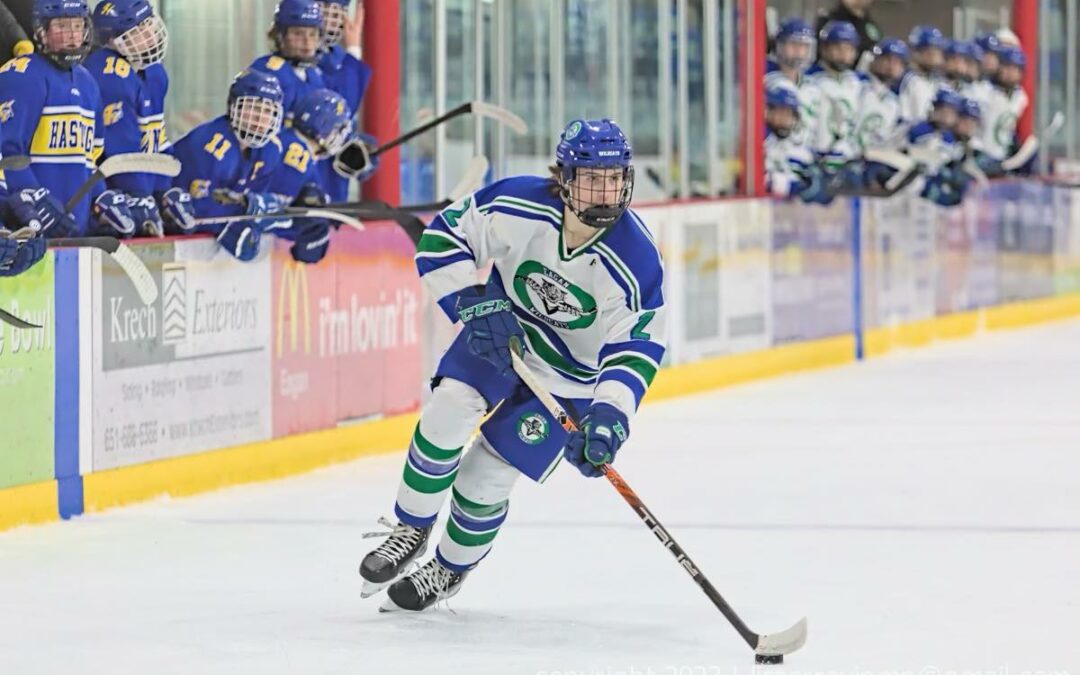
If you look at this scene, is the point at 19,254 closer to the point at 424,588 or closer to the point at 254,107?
the point at 254,107

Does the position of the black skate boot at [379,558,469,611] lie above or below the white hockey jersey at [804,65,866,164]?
below

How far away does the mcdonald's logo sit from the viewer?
7.19 metres

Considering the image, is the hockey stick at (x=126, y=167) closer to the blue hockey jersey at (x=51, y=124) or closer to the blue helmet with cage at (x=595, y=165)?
the blue hockey jersey at (x=51, y=124)

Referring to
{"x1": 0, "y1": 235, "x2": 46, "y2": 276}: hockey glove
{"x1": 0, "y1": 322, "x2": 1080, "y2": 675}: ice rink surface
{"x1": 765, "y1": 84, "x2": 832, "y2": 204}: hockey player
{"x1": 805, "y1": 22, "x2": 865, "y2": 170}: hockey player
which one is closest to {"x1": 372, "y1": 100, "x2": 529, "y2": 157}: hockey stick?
{"x1": 0, "y1": 322, "x2": 1080, "y2": 675}: ice rink surface

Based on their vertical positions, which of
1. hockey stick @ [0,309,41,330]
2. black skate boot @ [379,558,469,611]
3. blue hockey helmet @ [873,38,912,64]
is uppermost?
blue hockey helmet @ [873,38,912,64]

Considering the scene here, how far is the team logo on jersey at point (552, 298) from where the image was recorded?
187 inches

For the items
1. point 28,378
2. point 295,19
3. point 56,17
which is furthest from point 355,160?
point 28,378

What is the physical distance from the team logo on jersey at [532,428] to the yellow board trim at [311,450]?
1.82 meters

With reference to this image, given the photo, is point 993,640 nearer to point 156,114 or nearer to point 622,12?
point 156,114

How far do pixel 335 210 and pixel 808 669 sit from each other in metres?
3.45

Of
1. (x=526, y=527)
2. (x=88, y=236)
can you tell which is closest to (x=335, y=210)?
(x=88, y=236)

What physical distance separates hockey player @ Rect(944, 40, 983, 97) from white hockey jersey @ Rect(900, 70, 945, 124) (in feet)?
1.07

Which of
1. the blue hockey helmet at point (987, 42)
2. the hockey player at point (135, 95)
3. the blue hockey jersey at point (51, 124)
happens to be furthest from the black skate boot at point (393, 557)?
the blue hockey helmet at point (987, 42)

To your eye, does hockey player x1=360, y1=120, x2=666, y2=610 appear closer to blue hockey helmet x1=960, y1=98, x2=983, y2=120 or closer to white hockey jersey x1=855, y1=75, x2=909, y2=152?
white hockey jersey x1=855, y1=75, x2=909, y2=152
